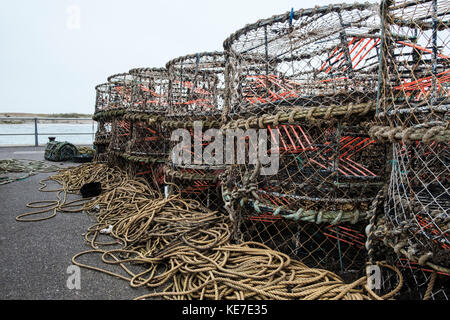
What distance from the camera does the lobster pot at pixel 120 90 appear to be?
538cm

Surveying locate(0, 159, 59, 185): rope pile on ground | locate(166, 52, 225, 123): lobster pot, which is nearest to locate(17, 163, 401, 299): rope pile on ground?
locate(166, 52, 225, 123): lobster pot

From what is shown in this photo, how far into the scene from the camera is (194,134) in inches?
144

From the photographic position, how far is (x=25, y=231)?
9.70 feet

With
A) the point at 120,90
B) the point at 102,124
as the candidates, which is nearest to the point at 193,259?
the point at 120,90

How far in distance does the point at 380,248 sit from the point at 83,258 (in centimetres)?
235

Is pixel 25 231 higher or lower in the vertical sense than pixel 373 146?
lower

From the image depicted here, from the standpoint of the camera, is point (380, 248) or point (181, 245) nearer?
point (380, 248)

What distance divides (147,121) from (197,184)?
57.0 inches

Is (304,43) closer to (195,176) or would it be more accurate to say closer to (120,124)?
(195,176)

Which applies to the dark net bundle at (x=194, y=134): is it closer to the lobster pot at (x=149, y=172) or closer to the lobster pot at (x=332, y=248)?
the lobster pot at (x=149, y=172)

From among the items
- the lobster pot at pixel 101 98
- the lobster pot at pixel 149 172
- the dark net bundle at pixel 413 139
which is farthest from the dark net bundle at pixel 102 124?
the dark net bundle at pixel 413 139

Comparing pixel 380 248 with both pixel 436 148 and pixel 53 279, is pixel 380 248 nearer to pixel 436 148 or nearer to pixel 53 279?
pixel 436 148

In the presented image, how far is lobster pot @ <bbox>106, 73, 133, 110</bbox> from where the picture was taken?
5.38 meters
